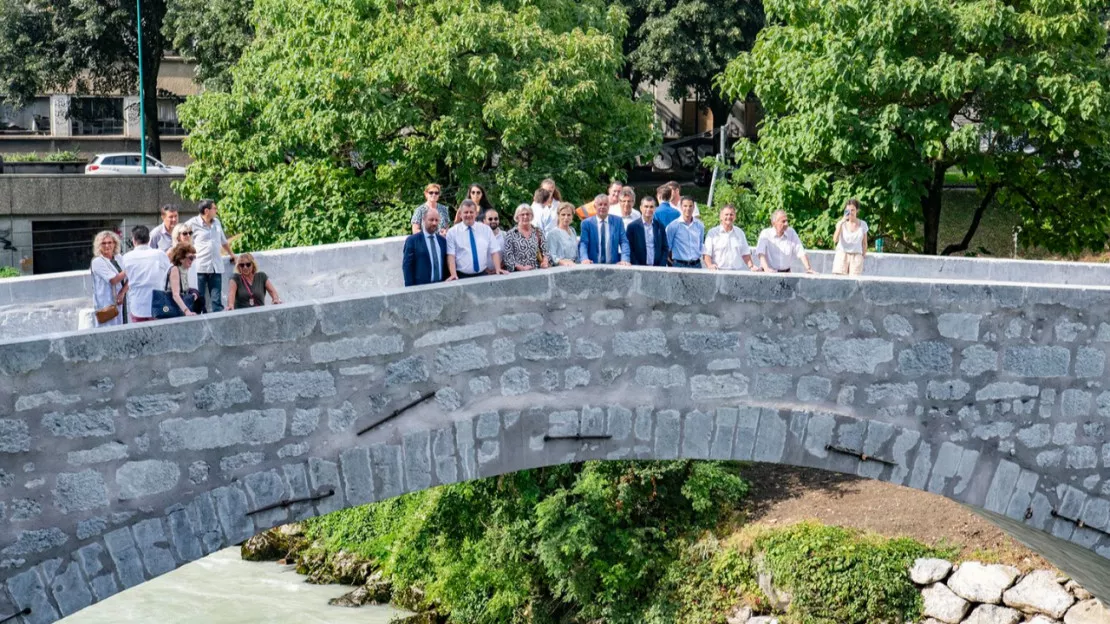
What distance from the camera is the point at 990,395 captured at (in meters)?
11.1

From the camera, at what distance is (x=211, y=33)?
31.4m

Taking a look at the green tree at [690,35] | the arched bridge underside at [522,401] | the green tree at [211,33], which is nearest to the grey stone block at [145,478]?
the arched bridge underside at [522,401]

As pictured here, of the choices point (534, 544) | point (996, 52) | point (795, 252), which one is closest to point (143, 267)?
point (795, 252)

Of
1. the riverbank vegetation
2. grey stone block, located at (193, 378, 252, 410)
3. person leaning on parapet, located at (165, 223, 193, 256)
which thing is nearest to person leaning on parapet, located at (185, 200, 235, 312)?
person leaning on parapet, located at (165, 223, 193, 256)

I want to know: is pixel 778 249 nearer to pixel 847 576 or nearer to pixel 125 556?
pixel 847 576

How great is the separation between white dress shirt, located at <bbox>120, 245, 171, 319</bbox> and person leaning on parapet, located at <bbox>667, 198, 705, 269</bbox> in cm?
403

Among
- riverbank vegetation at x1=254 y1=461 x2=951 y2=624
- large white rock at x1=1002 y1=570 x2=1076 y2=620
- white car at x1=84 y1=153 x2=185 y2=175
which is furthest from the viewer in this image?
white car at x1=84 y1=153 x2=185 y2=175

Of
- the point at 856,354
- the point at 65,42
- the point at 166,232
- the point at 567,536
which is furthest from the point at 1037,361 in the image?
the point at 65,42

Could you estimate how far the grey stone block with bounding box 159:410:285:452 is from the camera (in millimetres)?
9297

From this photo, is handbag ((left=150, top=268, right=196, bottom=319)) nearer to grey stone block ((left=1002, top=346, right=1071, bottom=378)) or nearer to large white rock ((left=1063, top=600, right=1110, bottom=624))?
grey stone block ((left=1002, top=346, right=1071, bottom=378))

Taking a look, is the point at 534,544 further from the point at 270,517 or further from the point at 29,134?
the point at 29,134

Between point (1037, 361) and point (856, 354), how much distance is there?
4.41 feet

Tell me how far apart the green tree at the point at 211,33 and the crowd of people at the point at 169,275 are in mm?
16271

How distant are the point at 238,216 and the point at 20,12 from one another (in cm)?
1695
